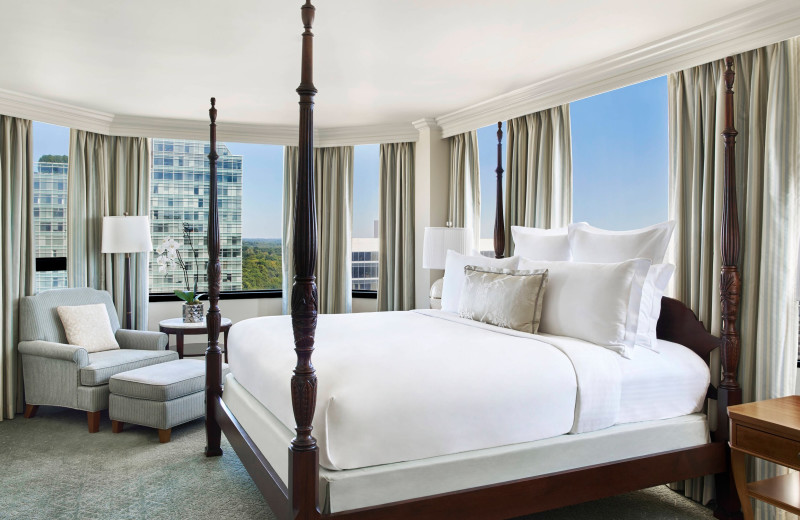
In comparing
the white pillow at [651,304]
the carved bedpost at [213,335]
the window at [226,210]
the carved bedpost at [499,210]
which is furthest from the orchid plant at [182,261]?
the white pillow at [651,304]

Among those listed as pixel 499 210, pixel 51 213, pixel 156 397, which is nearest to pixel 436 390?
pixel 156 397

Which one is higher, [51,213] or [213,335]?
[51,213]

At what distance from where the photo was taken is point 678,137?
3213mm

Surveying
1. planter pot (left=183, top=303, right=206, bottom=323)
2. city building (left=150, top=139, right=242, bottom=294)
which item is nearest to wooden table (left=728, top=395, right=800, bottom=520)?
planter pot (left=183, top=303, right=206, bottom=323)

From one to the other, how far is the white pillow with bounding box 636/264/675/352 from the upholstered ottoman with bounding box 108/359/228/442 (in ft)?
9.24

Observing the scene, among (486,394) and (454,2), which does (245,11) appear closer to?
(454,2)

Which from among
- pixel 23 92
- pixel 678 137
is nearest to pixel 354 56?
pixel 678 137

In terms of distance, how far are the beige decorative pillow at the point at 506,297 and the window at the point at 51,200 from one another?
153 inches

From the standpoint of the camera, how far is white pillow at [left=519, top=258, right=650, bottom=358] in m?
2.69

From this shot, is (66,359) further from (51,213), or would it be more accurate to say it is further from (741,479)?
(741,479)

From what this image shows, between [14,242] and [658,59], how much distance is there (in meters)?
4.59

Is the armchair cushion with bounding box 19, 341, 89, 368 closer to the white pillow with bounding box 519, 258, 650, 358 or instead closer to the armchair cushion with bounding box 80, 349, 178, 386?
the armchair cushion with bounding box 80, 349, 178, 386

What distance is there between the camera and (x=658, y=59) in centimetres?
333

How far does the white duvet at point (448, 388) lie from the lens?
6.46ft
